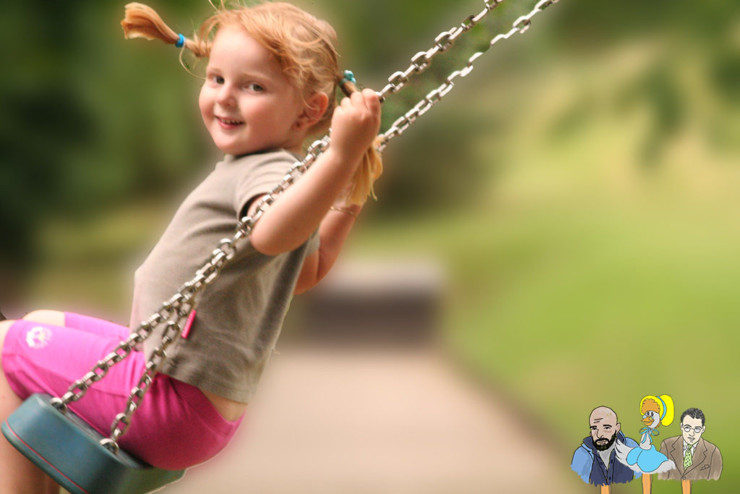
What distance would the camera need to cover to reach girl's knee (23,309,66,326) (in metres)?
0.74

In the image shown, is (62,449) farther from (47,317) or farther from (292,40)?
(292,40)

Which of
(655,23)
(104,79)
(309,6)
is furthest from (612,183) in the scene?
(309,6)

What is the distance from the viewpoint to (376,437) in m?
2.79

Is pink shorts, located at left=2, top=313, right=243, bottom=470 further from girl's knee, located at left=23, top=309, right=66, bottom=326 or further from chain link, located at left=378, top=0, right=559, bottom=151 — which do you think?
chain link, located at left=378, top=0, right=559, bottom=151

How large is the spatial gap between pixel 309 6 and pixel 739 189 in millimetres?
2201

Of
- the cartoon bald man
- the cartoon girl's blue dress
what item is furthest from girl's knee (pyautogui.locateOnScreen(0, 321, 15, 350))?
the cartoon girl's blue dress

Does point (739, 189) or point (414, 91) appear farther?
point (739, 189)

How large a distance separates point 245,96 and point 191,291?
15cm

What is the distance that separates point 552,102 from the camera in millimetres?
2797

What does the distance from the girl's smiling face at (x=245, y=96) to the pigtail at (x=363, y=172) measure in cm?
4

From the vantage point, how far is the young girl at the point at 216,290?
0.68 meters

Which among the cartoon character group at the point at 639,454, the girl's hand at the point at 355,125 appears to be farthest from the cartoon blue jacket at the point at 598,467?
the girl's hand at the point at 355,125

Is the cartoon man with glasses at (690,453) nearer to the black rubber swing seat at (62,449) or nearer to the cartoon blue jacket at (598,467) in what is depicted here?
the cartoon blue jacket at (598,467)

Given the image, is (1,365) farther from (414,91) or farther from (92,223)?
(92,223)
